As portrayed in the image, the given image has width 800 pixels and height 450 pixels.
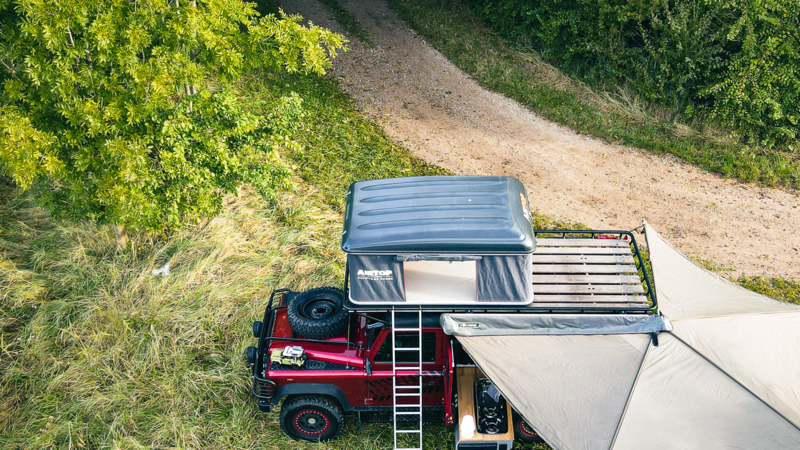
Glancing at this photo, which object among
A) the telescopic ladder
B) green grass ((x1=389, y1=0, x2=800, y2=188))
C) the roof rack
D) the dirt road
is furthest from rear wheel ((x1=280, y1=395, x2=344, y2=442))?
green grass ((x1=389, y1=0, x2=800, y2=188))

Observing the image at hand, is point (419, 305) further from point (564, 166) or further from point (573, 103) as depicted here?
point (573, 103)

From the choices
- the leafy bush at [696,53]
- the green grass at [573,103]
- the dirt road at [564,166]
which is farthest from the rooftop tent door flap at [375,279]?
the leafy bush at [696,53]

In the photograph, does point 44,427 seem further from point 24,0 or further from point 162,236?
point 24,0

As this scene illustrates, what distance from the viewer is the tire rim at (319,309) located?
7533mm

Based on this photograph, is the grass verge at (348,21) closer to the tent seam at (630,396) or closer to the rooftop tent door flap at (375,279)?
the rooftop tent door flap at (375,279)

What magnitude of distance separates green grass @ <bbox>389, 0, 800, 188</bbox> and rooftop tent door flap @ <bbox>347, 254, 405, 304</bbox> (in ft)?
33.0

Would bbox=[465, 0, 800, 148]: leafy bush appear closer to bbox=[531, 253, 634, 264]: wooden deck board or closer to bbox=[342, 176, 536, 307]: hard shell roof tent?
bbox=[531, 253, 634, 264]: wooden deck board

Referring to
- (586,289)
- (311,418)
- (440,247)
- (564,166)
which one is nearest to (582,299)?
(586,289)

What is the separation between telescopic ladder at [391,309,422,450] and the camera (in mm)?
6941

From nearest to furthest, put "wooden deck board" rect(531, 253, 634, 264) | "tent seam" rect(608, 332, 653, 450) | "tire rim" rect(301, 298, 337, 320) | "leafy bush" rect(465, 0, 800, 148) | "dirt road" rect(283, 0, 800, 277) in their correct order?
"tent seam" rect(608, 332, 653, 450), "tire rim" rect(301, 298, 337, 320), "wooden deck board" rect(531, 253, 634, 264), "dirt road" rect(283, 0, 800, 277), "leafy bush" rect(465, 0, 800, 148)

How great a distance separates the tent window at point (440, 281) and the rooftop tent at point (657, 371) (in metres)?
0.33

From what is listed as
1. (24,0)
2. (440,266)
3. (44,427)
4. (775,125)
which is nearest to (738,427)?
(440,266)

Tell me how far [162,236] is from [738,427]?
921 cm

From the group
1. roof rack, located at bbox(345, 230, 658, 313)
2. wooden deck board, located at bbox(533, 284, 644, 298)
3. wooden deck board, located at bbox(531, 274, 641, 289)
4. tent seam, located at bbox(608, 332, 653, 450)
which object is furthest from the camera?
wooden deck board, located at bbox(531, 274, 641, 289)
